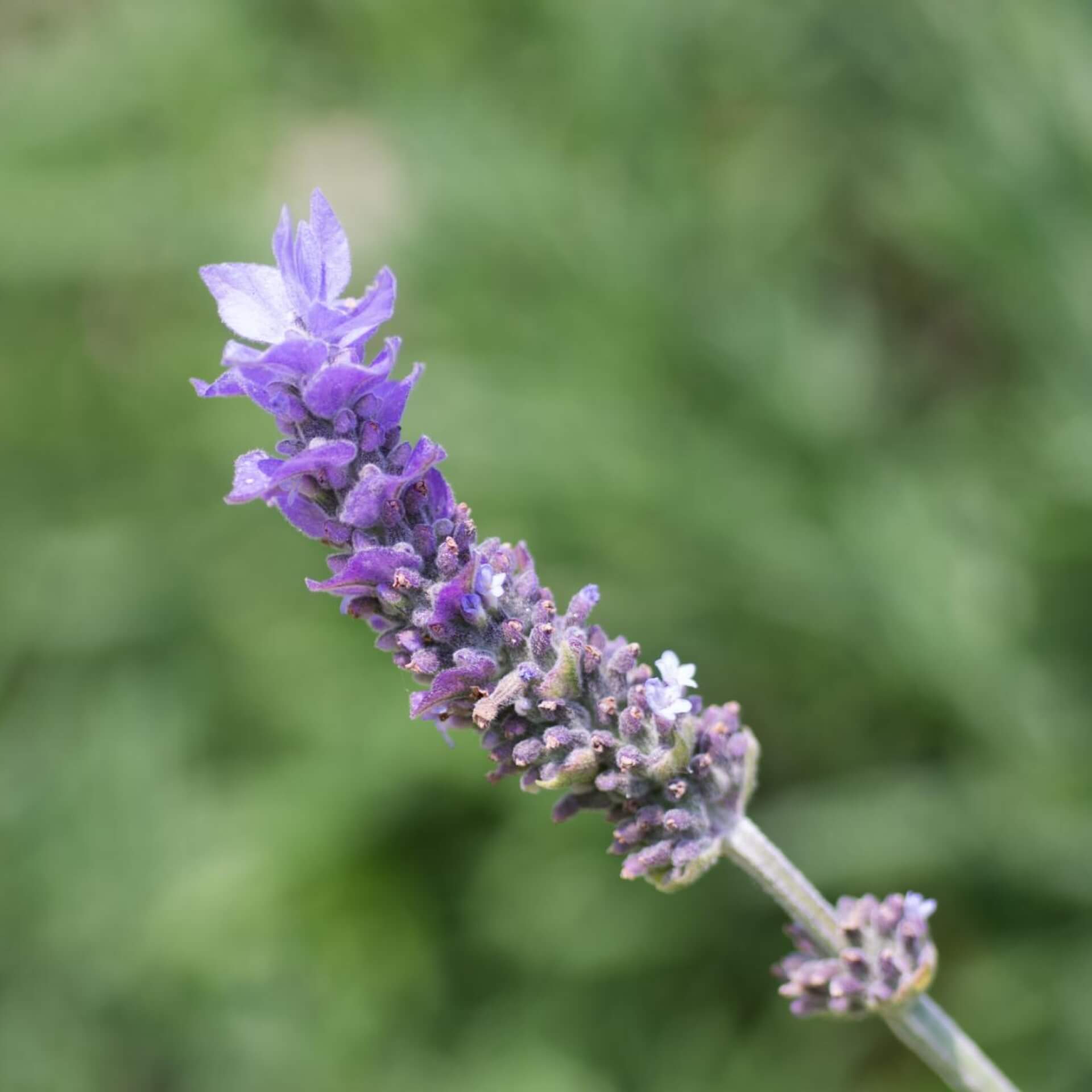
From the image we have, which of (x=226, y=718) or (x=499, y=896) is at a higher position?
(x=226, y=718)

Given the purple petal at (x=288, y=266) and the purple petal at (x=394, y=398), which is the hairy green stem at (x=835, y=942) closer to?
the purple petal at (x=394, y=398)

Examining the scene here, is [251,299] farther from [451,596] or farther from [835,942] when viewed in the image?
[835,942]

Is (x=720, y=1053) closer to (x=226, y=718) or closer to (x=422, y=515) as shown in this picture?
(x=226, y=718)

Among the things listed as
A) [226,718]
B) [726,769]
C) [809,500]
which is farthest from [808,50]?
[726,769]

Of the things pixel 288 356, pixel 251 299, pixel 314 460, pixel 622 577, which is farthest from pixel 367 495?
pixel 622 577

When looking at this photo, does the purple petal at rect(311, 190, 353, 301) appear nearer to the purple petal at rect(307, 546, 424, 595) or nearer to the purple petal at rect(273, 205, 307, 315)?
the purple petal at rect(273, 205, 307, 315)
